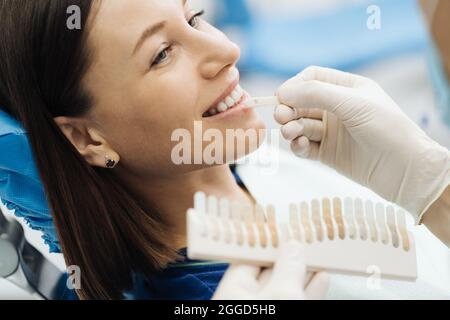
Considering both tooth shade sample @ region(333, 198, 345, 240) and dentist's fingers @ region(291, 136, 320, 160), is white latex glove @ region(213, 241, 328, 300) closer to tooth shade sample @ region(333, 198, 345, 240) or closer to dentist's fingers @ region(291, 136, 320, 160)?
tooth shade sample @ region(333, 198, 345, 240)

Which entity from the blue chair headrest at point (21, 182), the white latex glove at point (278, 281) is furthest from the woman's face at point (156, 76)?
the white latex glove at point (278, 281)

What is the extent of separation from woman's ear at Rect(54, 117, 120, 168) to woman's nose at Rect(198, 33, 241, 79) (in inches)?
8.8

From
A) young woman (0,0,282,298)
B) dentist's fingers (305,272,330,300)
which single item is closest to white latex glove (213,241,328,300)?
dentist's fingers (305,272,330,300)

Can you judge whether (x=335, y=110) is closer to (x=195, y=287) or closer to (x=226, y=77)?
(x=226, y=77)

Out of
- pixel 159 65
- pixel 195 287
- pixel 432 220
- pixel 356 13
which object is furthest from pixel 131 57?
pixel 356 13

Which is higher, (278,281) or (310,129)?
(310,129)

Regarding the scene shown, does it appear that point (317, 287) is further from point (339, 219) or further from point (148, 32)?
point (148, 32)

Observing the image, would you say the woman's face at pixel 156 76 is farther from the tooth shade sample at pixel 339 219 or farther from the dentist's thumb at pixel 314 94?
the tooth shade sample at pixel 339 219

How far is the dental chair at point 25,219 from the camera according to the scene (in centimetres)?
116

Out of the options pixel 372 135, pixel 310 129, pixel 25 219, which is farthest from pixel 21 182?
pixel 372 135

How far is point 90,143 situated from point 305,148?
399 mm

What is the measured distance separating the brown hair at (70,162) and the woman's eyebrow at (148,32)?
0.28ft

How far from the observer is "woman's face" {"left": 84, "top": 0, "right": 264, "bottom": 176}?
3.56ft

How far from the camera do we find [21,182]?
4.04 ft
